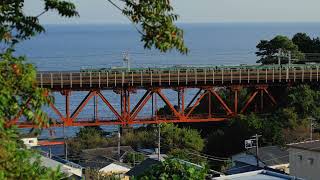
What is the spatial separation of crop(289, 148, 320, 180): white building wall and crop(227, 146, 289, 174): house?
4687 mm

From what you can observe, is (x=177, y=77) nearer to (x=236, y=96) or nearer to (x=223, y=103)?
(x=223, y=103)

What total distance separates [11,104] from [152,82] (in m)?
30.8

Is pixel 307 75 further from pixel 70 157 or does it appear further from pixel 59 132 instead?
pixel 59 132

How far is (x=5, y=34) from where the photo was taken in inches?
256

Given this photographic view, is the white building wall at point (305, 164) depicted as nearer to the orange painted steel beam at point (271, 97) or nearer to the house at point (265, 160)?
the house at point (265, 160)

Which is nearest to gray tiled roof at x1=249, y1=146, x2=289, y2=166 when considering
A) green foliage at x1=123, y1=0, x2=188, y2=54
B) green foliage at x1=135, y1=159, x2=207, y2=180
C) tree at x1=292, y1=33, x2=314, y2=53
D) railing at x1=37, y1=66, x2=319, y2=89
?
railing at x1=37, y1=66, x2=319, y2=89

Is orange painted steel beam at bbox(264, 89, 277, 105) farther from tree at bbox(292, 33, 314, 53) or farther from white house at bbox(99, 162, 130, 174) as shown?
tree at bbox(292, 33, 314, 53)

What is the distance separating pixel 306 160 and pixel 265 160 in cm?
725

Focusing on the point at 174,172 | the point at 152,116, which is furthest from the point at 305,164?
the point at 152,116

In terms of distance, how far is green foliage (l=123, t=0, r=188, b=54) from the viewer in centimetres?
676

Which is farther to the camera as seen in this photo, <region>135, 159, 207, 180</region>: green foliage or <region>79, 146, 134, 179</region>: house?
Result: <region>79, 146, 134, 179</region>: house

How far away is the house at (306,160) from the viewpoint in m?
21.5

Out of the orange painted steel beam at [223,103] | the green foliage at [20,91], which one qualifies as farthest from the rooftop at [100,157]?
the green foliage at [20,91]

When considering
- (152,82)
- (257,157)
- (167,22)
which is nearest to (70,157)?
(152,82)
